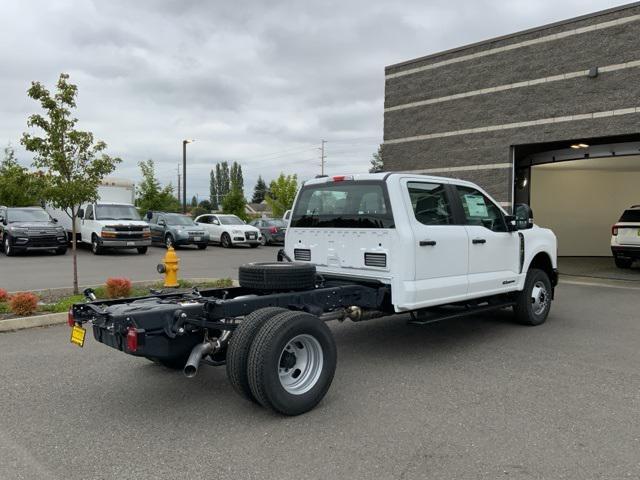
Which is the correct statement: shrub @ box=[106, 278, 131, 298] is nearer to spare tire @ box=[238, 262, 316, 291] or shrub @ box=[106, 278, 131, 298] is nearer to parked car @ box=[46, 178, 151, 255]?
spare tire @ box=[238, 262, 316, 291]

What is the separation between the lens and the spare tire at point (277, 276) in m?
5.04

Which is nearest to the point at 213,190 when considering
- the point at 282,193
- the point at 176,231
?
the point at 282,193

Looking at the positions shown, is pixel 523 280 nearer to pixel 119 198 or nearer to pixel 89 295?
pixel 89 295

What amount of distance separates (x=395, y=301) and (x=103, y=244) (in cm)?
1548

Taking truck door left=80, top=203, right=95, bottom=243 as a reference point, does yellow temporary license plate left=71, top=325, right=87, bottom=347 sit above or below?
below

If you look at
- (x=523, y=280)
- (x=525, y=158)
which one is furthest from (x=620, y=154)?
(x=523, y=280)

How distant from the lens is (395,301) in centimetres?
554

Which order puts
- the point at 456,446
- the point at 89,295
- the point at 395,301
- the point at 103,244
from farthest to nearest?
the point at 103,244 → the point at 395,301 → the point at 89,295 → the point at 456,446

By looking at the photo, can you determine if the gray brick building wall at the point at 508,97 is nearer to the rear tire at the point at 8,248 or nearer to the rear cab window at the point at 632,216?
the rear cab window at the point at 632,216

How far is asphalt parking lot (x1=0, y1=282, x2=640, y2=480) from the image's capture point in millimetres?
3436

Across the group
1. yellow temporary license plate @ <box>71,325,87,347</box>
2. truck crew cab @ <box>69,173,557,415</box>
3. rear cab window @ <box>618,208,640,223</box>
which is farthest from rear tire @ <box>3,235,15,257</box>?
rear cab window @ <box>618,208,640,223</box>

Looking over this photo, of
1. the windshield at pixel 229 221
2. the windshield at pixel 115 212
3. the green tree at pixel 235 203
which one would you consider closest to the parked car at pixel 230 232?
the windshield at pixel 229 221

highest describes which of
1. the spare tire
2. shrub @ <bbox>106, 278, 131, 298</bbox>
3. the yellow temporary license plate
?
the spare tire

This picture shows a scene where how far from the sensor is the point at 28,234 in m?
17.8
